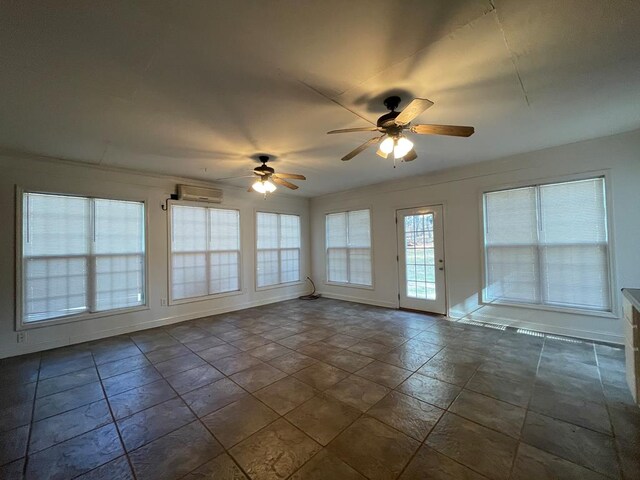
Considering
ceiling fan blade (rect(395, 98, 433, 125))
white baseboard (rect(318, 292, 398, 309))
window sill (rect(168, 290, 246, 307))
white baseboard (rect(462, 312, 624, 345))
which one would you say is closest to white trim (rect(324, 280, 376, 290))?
white baseboard (rect(318, 292, 398, 309))

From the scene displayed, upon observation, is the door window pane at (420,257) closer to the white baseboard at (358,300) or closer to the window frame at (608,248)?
the white baseboard at (358,300)

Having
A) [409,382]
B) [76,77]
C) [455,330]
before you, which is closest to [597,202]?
[455,330]

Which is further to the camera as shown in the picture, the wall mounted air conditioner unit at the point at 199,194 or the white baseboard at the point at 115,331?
the wall mounted air conditioner unit at the point at 199,194

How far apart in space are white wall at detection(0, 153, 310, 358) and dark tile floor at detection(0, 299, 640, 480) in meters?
0.40

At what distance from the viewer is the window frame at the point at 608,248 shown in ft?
11.2

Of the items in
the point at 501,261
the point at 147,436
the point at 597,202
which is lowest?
the point at 147,436

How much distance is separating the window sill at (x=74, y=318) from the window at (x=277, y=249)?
246 centimetres

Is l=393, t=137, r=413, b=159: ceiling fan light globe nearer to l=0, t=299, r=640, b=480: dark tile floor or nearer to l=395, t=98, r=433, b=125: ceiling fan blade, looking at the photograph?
l=395, t=98, r=433, b=125: ceiling fan blade

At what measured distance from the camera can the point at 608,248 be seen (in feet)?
11.3

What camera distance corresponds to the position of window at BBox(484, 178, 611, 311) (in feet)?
11.6

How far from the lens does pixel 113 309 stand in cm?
423

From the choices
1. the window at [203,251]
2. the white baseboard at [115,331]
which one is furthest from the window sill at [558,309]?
the window at [203,251]

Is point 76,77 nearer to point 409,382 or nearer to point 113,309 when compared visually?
point 113,309

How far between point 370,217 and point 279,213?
7.38 ft
